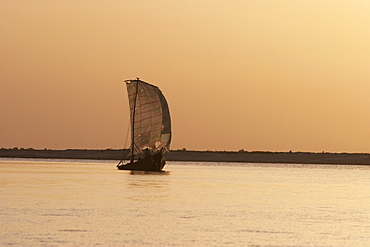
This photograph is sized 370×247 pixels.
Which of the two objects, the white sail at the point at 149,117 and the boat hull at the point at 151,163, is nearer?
the boat hull at the point at 151,163

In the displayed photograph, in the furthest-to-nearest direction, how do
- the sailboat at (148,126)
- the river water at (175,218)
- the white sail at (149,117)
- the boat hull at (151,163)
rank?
the white sail at (149,117) → the sailboat at (148,126) → the boat hull at (151,163) → the river water at (175,218)

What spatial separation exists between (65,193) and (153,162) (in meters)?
54.2

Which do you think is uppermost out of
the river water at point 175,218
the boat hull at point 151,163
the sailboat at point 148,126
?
the sailboat at point 148,126

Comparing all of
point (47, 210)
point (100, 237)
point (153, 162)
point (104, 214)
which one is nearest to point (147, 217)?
point (104, 214)

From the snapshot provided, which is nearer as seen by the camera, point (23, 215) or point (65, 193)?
point (23, 215)

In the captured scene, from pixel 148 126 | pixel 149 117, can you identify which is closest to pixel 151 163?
pixel 148 126

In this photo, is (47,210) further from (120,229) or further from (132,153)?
(132,153)

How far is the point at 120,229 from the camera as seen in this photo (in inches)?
1506

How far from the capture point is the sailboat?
115062mm

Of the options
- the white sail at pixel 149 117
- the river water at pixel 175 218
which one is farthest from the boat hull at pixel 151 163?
the river water at pixel 175 218

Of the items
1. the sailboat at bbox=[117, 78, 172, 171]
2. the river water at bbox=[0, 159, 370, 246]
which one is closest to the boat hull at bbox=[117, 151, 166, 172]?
the sailboat at bbox=[117, 78, 172, 171]

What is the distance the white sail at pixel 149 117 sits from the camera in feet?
382

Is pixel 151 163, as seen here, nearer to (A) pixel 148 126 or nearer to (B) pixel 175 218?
(A) pixel 148 126

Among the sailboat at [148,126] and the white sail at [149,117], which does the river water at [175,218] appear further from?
the white sail at [149,117]
